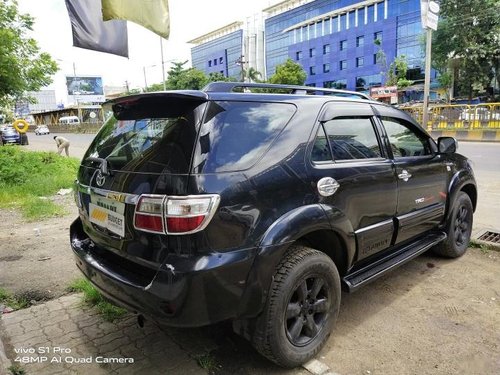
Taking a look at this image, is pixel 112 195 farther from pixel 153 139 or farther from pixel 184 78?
pixel 184 78

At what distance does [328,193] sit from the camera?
106 inches

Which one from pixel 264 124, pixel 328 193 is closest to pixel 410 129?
pixel 328 193

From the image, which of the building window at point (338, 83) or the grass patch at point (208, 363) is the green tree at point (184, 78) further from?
the grass patch at point (208, 363)

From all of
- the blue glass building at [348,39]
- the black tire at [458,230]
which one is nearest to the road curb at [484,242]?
the black tire at [458,230]

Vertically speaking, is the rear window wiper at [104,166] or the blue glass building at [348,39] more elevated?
the blue glass building at [348,39]

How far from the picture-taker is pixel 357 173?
2.94 metres

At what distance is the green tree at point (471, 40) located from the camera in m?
28.0

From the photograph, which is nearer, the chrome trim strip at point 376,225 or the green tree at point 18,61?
the chrome trim strip at point 376,225

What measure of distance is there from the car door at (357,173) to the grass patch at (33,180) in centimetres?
558

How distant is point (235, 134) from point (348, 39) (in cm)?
6995

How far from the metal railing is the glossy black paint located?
17074 mm

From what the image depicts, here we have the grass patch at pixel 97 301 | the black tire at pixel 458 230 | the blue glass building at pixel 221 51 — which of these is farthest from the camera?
the blue glass building at pixel 221 51

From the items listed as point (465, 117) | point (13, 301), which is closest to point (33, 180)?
point (13, 301)

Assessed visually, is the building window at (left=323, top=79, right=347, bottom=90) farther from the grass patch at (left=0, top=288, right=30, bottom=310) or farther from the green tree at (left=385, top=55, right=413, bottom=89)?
the grass patch at (left=0, top=288, right=30, bottom=310)
